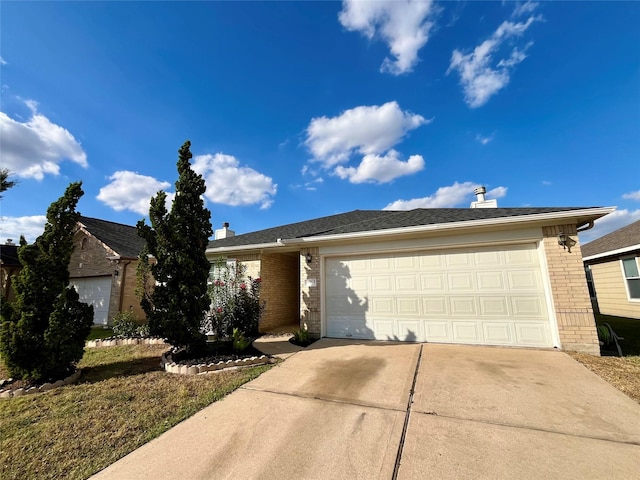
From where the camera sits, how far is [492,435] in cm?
272

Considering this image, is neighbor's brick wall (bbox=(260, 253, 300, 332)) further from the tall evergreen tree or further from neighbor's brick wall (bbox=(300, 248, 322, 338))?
the tall evergreen tree

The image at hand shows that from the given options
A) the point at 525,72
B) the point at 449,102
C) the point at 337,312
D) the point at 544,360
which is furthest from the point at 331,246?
the point at 525,72

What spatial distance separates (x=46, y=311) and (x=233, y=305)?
3.97 m

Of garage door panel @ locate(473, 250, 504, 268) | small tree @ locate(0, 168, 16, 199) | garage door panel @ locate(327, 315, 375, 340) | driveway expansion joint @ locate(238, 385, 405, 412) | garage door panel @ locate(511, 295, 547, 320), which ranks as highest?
small tree @ locate(0, 168, 16, 199)

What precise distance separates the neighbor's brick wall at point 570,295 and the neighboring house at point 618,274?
7138mm

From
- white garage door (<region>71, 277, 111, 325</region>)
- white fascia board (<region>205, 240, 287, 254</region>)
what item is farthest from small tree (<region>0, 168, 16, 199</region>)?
white fascia board (<region>205, 240, 287, 254</region>)

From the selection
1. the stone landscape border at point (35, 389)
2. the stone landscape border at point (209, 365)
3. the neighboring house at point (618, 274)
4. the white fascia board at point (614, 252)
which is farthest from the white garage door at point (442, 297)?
the neighboring house at point (618, 274)

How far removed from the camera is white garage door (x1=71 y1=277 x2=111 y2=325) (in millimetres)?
11844

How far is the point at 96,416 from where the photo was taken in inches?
134

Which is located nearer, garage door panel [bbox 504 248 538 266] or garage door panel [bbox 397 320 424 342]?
garage door panel [bbox 504 248 538 266]

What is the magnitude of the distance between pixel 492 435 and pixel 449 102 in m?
10.9

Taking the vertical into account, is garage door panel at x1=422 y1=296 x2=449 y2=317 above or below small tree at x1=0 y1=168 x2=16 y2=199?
below

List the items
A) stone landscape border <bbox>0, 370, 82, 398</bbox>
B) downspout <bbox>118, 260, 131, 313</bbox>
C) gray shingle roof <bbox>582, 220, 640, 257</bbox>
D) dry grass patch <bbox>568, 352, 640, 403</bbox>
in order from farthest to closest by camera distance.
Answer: downspout <bbox>118, 260, 131, 313</bbox>, gray shingle roof <bbox>582, 220, 640, 257</bbox>, stone landscape border <bbox>0, 370, 82, 398</bbox>, dry grass patch <bbox>568, 352, 640, 403</bbox>

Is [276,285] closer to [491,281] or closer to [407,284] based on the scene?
[407,284]
